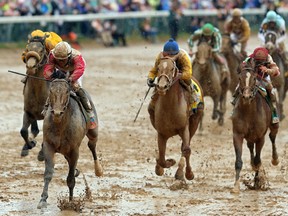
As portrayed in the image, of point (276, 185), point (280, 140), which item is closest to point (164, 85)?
point (276, 185)

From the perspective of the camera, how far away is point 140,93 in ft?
81.1

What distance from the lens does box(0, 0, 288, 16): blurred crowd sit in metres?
33.8

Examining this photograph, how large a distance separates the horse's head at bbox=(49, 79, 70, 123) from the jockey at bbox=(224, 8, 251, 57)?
9.88 metres

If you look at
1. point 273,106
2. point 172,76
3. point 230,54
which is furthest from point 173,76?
point 230,54

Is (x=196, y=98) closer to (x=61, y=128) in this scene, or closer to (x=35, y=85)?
(x=35, y=85)

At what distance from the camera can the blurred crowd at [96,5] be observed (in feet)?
111

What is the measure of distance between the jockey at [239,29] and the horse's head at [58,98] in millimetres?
9882

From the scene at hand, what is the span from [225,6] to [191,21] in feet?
4.72

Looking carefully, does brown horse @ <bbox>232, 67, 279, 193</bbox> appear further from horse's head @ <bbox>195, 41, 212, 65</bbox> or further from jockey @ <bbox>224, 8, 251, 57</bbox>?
jockey @ <bbox>224, 8, 251, 57</bbox>

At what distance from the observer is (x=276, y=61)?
20.5 metres

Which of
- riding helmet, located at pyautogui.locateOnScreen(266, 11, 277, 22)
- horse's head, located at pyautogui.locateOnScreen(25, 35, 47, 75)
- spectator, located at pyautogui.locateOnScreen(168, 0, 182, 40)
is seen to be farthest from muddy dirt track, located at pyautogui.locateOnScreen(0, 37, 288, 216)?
spectator, located at pyautogui.locateOnScreen(168, 0, 182, 40)

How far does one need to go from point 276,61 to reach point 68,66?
8.55 m

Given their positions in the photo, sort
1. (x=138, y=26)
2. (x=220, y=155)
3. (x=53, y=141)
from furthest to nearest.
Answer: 1. (x=138, y=26)
2. (x=220, y=155)
3. (x=53, y=141)

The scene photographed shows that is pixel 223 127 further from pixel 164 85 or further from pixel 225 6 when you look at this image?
pixel 225 6
